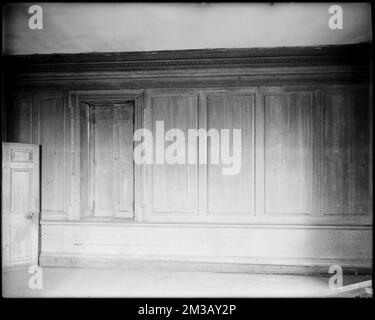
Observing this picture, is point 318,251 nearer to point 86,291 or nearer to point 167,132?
point 167,132

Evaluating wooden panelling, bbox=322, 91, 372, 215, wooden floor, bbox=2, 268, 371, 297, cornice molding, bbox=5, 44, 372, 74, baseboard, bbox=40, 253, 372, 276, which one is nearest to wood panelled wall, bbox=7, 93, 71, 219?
cornice molding, bbox=5, 44, 372, 74

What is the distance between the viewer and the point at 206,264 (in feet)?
14.5

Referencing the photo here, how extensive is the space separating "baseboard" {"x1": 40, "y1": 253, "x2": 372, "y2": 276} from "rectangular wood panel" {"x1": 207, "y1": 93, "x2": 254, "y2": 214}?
0.70 m

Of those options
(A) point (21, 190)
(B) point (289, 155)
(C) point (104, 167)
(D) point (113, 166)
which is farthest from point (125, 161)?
(B) point (289, 155)

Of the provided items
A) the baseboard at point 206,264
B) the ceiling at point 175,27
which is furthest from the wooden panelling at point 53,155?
the ceiling at point 175,27

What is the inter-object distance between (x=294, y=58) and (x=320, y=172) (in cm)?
158

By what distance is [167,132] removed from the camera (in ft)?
A: 15.0

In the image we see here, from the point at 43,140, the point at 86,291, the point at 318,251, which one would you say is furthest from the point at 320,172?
the point at 43,140

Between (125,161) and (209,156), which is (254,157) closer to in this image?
(209,156)

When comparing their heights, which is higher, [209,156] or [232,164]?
[209,156]

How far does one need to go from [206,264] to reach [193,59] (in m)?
2.82

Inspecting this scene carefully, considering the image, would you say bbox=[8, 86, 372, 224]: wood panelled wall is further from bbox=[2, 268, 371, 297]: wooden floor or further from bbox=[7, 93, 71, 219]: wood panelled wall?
bbox=[2, 268, 371, 297]: wooden floor

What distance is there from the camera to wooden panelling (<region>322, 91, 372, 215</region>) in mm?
4336
